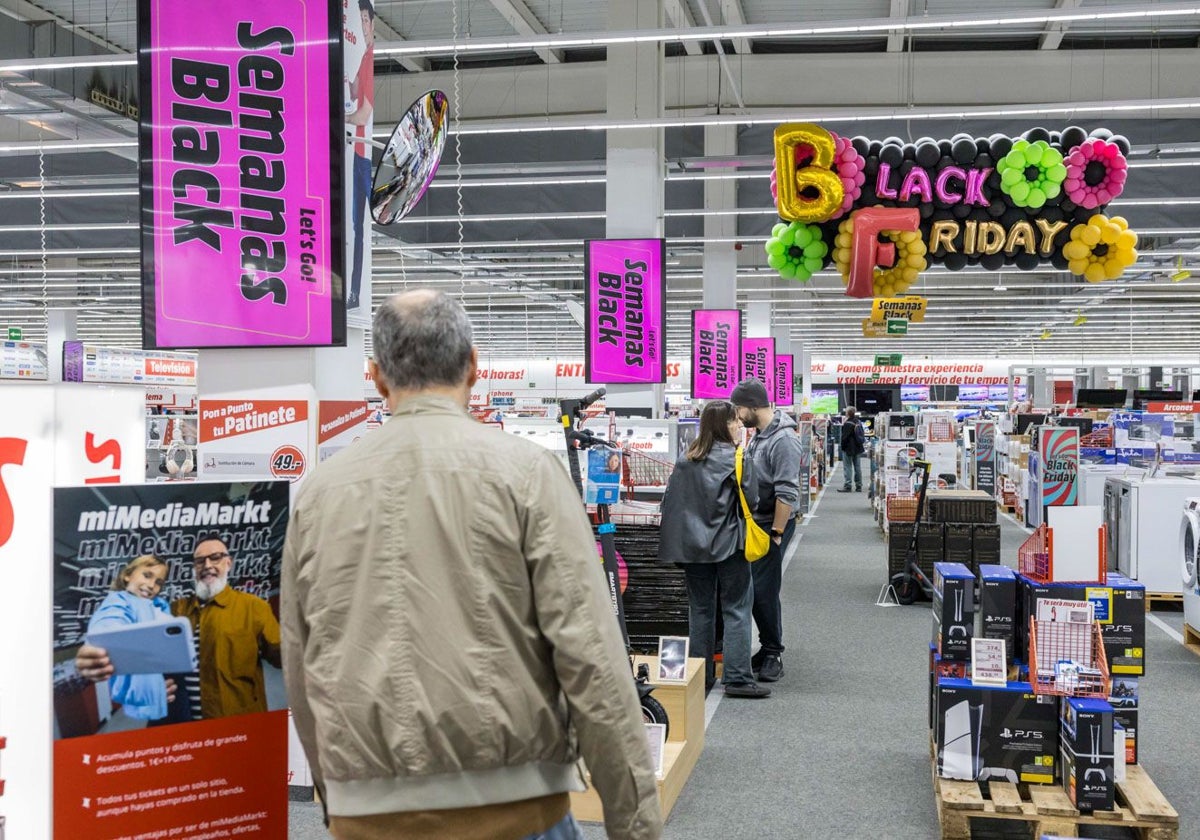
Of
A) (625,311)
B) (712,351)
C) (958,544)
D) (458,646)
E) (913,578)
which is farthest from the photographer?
(712,351)

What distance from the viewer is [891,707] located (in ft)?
19.1

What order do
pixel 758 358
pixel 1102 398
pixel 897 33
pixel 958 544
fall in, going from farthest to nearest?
pixel 1102 398 → pixel 758 358 → pixel 897 33 → pixel 958 544

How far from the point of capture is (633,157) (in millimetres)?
11258

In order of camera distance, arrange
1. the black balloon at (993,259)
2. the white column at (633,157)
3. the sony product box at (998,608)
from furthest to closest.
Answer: the white column at (633,157), the black balloon at (993,259), the sony product box at (998,608)

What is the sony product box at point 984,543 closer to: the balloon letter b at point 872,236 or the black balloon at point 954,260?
the black balloon at point 954,260

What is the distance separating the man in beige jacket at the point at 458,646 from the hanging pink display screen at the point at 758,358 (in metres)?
18.5

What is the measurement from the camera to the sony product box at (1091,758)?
12.5 feet

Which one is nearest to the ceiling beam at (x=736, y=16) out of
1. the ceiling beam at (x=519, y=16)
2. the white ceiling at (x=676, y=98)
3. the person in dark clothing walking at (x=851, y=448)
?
the white ceiling at (x=676, y=98)

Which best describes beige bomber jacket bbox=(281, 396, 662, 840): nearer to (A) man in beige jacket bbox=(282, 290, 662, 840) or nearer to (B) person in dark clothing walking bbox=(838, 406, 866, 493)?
(A) man in beige jacket bbox=(282, 290, 662, 840)

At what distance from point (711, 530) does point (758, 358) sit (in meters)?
15.0

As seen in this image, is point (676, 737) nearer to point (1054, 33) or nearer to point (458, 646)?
point (458, 646)

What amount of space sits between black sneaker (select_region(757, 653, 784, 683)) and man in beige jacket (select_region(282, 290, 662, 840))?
469 cm

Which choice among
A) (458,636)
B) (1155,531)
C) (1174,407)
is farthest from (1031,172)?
(1174,407)

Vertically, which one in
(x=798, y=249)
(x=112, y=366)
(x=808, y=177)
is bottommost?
(x=112, y=366)
